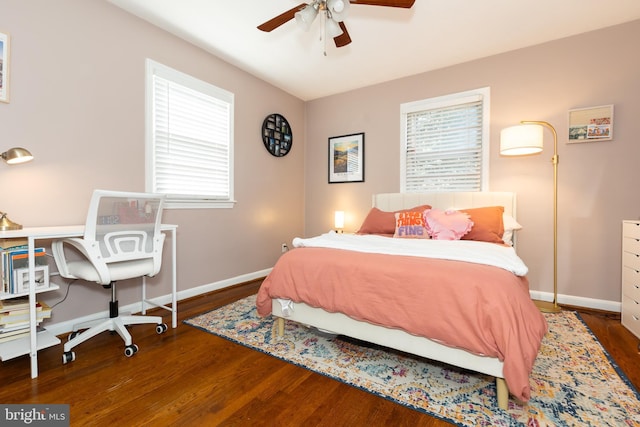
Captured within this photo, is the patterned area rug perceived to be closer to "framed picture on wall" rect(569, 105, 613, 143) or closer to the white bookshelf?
the white bookshelf

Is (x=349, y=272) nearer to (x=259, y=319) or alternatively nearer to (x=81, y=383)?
(x=259, y=319)

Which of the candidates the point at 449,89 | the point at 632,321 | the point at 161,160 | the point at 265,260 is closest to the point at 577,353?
the point at 632,321

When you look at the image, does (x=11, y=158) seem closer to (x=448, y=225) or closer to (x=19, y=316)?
(x=19, y=316)

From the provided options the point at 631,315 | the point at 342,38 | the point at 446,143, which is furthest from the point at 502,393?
the point at 446,143

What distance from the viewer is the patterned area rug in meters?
1.40

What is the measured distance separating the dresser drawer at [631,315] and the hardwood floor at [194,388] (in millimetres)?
188

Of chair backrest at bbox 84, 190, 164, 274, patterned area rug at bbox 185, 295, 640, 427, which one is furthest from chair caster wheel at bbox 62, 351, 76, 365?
patterned area rug at bbox 185, 295, 640, 427

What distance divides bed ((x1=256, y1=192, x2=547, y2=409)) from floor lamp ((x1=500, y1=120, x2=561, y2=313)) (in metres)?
1.47

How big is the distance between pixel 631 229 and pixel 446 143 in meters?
1.86

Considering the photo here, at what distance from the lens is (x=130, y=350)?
1.92 m

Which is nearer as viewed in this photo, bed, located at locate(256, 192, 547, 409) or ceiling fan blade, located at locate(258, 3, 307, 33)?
bed, located at locate(256, 192, 547, 409)

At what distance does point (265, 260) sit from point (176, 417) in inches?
106

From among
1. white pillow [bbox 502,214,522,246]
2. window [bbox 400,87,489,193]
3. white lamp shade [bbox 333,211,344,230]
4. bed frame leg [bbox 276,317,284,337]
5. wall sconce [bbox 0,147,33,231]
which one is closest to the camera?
wall sconce [bbox 0,147,33,231]

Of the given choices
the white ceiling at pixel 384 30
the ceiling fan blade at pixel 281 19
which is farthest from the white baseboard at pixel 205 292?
the ceiling fan blade at pixel 281 19
